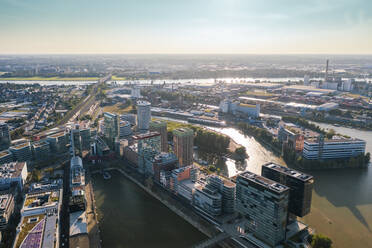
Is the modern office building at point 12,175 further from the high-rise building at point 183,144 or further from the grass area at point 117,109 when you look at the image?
the grass area at point 117,109

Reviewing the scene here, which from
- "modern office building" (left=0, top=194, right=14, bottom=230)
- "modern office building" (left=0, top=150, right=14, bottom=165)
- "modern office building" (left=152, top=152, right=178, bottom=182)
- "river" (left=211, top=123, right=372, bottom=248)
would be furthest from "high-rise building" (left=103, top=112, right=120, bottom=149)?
"river" (left=211, top=123, right=372, bottom=248)

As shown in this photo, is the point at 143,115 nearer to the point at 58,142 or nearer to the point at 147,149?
the point at 58,142

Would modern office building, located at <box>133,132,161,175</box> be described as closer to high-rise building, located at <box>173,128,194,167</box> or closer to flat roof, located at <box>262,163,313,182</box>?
high-rise building, located at <box>173,128,194,167</box>

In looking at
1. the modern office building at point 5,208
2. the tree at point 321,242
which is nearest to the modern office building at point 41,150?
the modern office building at point 5,208

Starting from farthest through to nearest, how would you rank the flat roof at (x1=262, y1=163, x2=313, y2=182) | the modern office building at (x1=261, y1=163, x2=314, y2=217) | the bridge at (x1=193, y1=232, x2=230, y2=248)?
the flat roof at (x1=262, y1=163, x2=313, y2=182) → the modern office building at (x1=261, y1=163, x2=314, y2=217) → the bridge at (x1=193, y1=232, x2=230, y2=248)

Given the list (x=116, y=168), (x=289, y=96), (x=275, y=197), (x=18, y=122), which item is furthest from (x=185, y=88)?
(x=275, y=197)

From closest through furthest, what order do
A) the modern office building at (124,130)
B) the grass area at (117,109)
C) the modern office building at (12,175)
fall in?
the modern office building at (12,175) → the modern office building at (124,130) → the grass area at (117,109)
